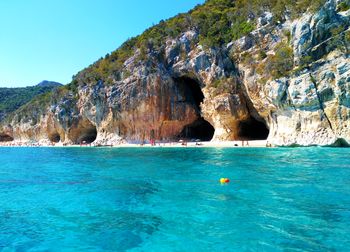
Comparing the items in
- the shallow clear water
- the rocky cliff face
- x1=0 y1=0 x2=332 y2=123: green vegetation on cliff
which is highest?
x1=0 y1=0 x2=332 y2=123: green vegetation on cliff

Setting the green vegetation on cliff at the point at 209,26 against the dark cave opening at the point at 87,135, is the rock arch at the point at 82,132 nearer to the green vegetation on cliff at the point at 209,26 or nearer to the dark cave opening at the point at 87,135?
the dark cave opening at the point at 87,135

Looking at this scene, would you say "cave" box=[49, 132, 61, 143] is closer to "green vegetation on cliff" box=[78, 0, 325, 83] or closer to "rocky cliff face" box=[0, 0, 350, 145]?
"rocky cliff face" box=[0, 0, 350, 145]

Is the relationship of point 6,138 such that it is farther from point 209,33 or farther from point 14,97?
point 209,33

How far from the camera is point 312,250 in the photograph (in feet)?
19.6

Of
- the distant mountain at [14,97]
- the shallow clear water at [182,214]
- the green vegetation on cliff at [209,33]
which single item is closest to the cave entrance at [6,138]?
the distant mountain at [14,97]

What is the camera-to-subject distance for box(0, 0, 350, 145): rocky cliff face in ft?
102

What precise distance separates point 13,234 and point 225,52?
42.5 metres

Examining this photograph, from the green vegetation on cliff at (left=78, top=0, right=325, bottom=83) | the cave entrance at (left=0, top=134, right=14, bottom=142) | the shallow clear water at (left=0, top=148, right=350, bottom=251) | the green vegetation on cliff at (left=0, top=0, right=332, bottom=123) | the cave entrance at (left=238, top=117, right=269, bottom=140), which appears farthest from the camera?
the cave entrance at (left=0, top=134, right=14, bottom=142)

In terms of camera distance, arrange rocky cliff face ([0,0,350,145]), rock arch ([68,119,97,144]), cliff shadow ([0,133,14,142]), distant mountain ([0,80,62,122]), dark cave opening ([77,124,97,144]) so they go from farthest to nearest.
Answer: distant mountain ([0,80,62,122]) < cliff shadow ([0,133,14,142]) < dark cave opening ([77,124,97,144]) < rock arch ([68,119,97,144]) < rocky cliff face ([0,0,350,145])

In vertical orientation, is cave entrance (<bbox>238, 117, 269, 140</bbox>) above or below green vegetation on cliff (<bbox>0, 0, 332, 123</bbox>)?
below

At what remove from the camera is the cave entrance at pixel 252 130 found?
4715cm

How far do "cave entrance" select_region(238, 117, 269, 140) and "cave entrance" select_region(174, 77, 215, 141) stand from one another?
898 cm

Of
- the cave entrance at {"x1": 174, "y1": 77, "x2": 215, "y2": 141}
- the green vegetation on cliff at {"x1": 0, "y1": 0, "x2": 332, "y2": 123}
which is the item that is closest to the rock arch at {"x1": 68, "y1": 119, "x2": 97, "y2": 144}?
the green vegetation on cliff at {"x1": 0, "y1": 0, "x2": 332, "y2": 123}

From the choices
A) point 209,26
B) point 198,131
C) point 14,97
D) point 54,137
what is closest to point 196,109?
point 198,131
